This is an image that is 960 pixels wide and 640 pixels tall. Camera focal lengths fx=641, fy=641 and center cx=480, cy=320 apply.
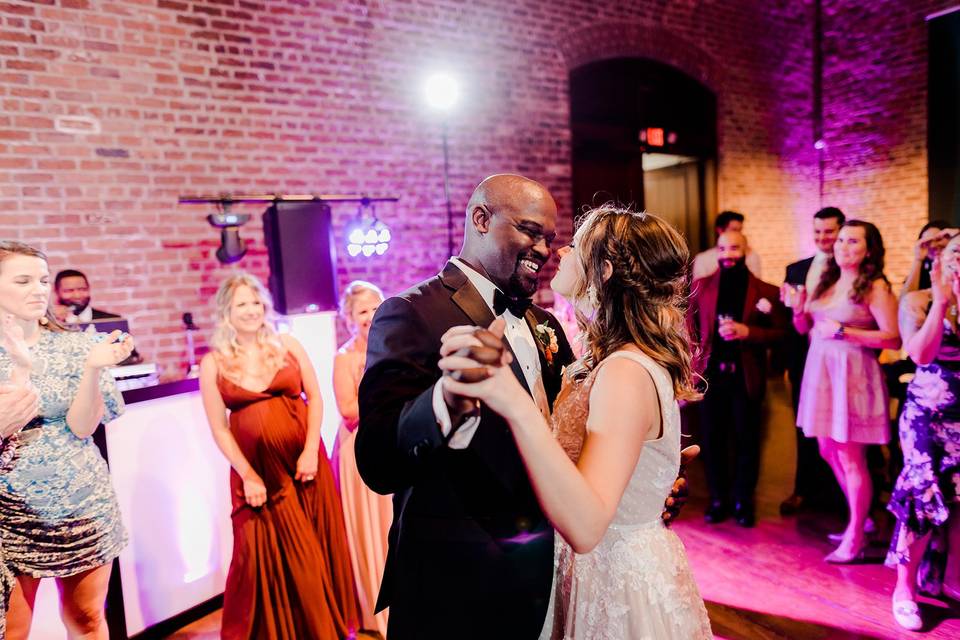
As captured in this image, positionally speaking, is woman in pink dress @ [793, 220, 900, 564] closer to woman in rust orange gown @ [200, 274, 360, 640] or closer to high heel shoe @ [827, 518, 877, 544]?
high heel shoe @ [827, 518, 877, 544]

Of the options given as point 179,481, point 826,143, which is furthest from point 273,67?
point 826,143

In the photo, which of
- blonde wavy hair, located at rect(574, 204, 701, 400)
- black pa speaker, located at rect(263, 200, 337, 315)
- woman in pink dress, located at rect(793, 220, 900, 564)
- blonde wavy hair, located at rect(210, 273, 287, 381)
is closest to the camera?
blonde wavy hair, located at rect(574, 204, 701, 400)

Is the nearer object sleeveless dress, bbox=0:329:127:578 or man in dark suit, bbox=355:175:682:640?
man in dark suit, bbox=355:175:682:640

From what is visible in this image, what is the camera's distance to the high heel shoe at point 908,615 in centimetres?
284

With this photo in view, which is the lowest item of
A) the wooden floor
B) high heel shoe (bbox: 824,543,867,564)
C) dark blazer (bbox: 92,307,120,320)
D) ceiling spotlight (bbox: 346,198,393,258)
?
the wooden floor

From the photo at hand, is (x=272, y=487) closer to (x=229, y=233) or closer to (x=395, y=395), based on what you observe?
(x=395, y=395)

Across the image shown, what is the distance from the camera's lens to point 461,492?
1.45 m

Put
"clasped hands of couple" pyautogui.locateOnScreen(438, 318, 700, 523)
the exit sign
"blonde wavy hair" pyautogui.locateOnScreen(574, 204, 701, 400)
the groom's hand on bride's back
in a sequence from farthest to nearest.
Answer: the exit sign → the groom's hand on bride's back → "blonde wavy hair" pyautogui.locateOnScreen(574, 204, 701, 400) → "clasped hands of couple" pyautogui.locateOnScreen(438, 318, 700, 523)

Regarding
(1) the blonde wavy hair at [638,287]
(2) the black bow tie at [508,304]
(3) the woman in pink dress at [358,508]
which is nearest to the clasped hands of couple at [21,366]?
(3) the woman in pink dress at [358,508]

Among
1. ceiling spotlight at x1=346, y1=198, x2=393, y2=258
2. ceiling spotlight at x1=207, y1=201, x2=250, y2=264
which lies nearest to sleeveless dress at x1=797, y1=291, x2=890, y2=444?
ceiling spotlight at x1=346, y1=198, x2=393, y2=258

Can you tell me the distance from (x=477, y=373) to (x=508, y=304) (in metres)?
0.70

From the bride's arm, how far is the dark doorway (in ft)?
16.1

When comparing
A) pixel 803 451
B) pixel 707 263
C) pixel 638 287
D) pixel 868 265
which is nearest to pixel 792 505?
pixel 803 451

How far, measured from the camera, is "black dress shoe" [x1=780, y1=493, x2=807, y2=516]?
13.7ft
